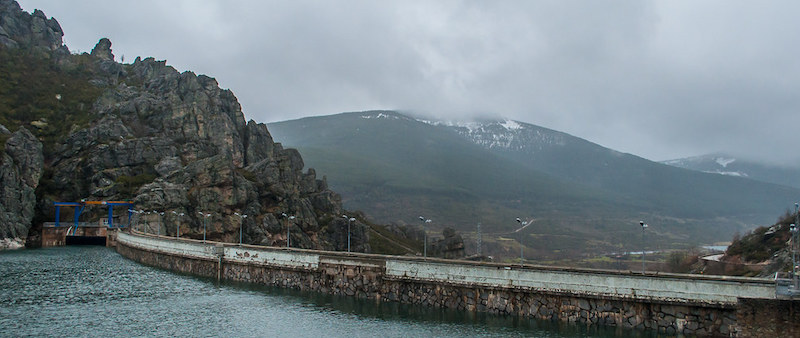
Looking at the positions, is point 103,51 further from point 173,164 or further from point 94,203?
point 94,203

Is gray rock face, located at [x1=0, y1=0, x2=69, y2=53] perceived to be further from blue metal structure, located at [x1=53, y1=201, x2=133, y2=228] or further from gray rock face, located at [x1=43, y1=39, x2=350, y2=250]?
blue metal structure, located at [x1=53, y1=201, x2=133, y2=228]

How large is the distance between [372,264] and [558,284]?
16.1 meters

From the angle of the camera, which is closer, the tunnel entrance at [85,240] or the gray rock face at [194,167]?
the tunnel entrance at [85,240]

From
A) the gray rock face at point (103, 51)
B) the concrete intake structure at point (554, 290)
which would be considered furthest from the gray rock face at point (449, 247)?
the gray rock face at point (103, 51)

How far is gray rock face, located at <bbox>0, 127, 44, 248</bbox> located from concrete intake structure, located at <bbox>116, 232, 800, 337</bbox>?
204 ft

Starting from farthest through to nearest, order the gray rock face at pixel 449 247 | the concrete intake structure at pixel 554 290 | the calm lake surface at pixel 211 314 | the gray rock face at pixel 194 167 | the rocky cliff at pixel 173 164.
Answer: the gray rock face at pixel 449 247 → the gray rock face at pixel 194 167 → the rocky cliff at pixel 173 164 → the calm lake surface at pixel 211 314 → the concrete intake structure at pixel 554 290

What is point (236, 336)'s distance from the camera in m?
37.7

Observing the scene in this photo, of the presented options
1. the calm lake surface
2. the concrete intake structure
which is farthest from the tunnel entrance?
the concrete intake structure

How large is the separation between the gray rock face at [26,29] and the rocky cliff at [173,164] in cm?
657

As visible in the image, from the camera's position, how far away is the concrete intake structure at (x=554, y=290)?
35.5 meters

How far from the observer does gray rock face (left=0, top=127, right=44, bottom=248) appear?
319ft

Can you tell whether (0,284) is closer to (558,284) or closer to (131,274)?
(131,274)

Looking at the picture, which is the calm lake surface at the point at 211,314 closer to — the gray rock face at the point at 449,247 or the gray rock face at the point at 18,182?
the gray rock face at the point at 18,182

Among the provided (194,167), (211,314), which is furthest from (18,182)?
(211,314)
